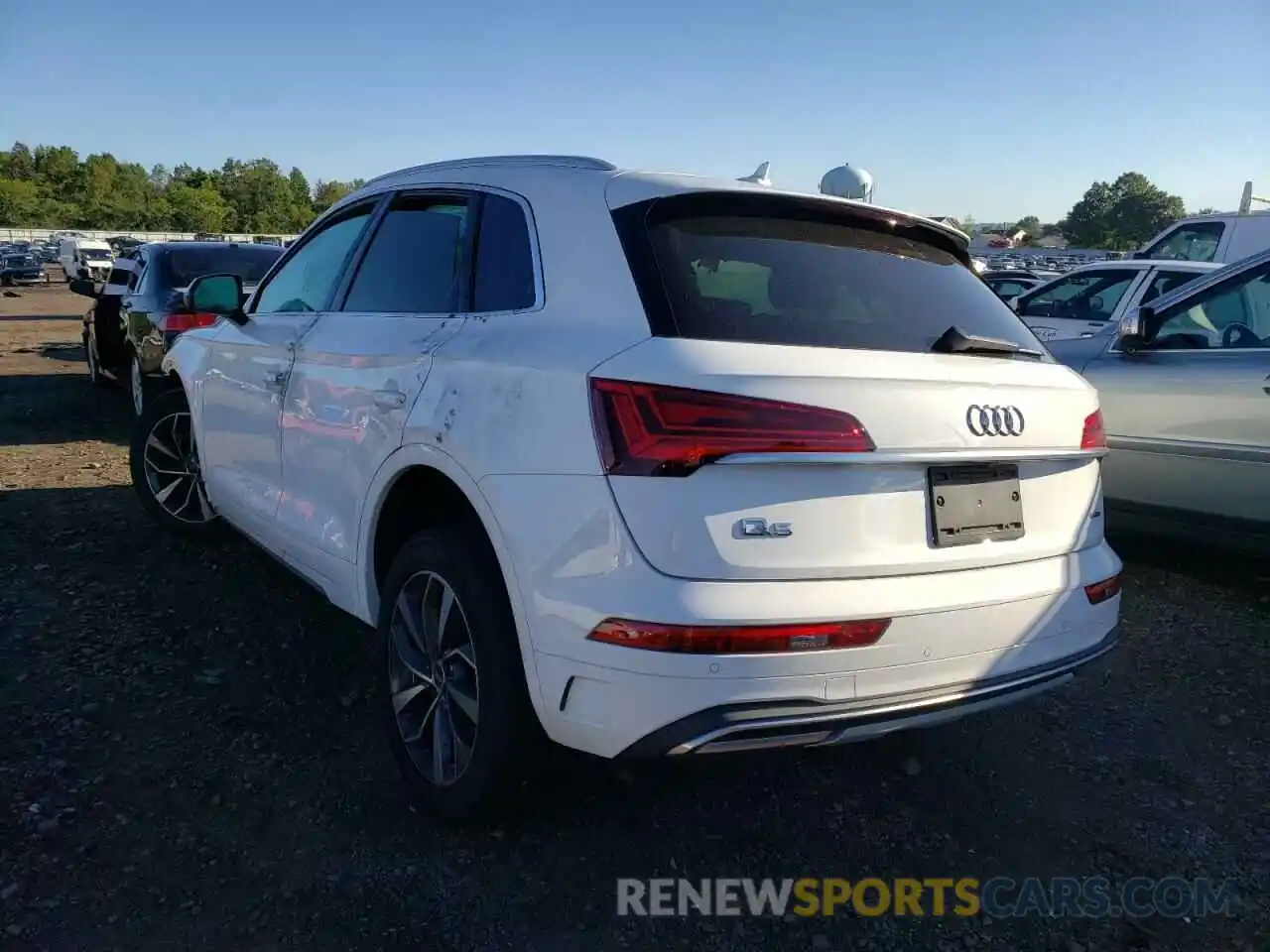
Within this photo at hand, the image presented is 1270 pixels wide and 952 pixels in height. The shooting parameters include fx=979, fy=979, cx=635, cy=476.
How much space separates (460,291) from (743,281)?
944 millimetres

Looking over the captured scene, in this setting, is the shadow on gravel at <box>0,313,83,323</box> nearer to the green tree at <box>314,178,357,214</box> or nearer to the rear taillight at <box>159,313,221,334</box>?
the rear taillight at <box>159,313,221,334</box>

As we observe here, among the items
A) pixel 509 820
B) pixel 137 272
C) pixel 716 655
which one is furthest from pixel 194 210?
pixel 716 655

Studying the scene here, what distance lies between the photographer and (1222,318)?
5074mm

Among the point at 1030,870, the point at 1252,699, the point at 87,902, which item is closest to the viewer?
the point at 87,902

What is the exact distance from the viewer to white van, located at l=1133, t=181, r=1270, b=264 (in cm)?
1188

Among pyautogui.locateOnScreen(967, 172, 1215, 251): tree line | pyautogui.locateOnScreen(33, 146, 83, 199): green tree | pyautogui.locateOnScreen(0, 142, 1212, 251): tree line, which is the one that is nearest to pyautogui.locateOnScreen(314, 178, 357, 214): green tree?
pyautogui.locateOnScreen(0, 142, 1212, 251): tree line

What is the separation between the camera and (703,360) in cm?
212

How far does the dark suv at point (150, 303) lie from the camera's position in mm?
7617

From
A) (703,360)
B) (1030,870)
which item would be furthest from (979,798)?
(703,360)

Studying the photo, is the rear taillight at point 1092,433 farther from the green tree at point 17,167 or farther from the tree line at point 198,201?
the green tree at point 17,167

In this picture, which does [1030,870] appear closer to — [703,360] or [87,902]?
[703,360]

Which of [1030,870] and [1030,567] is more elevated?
[1030,567]

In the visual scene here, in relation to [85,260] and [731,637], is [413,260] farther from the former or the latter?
[85,260]

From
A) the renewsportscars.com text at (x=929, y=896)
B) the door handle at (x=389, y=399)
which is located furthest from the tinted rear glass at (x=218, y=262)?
the renewsportscars.com text at (x=929, y=896)
